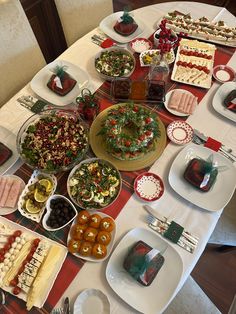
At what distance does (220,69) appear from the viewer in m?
1.77

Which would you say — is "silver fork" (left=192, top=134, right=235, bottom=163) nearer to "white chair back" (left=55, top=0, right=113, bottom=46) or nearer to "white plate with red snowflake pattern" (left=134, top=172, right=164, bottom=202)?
"white plate with red snowflake pattern" (left=134, top=172, right=164, bottom=202)

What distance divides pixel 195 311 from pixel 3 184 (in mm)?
1094

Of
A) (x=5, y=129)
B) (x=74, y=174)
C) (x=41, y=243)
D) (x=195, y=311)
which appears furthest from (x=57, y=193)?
(x=195, y=311)

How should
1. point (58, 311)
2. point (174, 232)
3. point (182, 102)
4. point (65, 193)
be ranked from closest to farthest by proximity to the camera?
point (58, 311) < point (174, 232) < point (65, 193) < point (182, 102)

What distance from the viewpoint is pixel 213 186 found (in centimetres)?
140

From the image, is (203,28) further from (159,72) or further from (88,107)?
(88,107)

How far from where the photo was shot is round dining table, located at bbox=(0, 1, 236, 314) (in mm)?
1230

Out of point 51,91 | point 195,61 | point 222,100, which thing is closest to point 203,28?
point 195,61

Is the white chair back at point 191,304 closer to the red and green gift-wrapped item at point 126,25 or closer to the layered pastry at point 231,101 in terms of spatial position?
the layered pastry at point 231,101

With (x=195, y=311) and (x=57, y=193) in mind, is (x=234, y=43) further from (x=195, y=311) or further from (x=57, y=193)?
(x=195, y=311)

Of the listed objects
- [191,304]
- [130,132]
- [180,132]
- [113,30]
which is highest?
[113,30]

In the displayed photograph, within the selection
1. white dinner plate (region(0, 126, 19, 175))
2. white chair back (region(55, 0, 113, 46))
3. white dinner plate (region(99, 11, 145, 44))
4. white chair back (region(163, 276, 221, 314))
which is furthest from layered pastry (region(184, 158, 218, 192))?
white chair back (region(55, 0, 113, 46))

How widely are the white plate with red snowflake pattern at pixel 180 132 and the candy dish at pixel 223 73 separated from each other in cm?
40

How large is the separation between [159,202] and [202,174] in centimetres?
24
